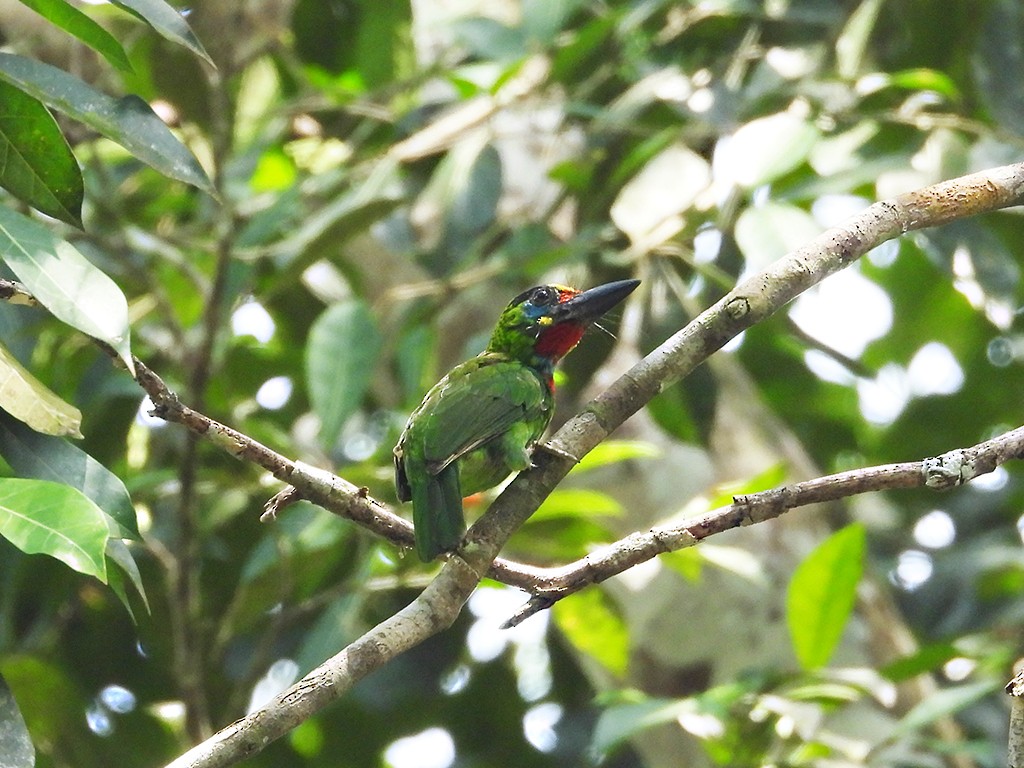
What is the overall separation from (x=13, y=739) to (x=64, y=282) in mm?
610

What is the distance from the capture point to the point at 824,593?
3.21 m

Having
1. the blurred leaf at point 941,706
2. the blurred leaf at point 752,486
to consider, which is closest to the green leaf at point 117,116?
the blurred leaf at point 752,486

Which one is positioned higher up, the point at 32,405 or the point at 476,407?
the point at 476,407

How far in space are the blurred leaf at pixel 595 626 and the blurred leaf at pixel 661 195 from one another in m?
1.01

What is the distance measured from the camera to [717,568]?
3.85m

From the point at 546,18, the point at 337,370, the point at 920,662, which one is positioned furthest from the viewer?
the point at 546,18

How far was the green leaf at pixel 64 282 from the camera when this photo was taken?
1663mm

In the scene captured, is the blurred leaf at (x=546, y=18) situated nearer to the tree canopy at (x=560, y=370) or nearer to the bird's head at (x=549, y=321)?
the tree canopy at (x=560, y=370)

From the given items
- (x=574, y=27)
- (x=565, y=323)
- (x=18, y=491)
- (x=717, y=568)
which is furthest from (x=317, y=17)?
(x=18, y=491)

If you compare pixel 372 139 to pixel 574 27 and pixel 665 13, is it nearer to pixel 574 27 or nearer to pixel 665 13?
pixel 574 27

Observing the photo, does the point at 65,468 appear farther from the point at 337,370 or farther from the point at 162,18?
the point at 337,370

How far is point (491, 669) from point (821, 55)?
101 inches

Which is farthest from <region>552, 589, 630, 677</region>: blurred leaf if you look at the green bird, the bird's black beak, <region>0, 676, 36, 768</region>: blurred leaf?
<region>0, 676, 36, 768</region>: blurred leaf

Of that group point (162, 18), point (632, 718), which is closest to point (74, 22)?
point (162, 18)
